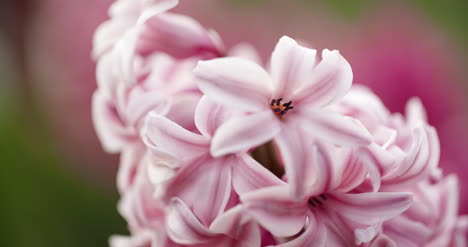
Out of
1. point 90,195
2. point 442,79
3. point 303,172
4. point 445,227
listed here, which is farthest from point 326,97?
point 90,195

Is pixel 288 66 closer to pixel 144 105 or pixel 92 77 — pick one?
pixel 144 105

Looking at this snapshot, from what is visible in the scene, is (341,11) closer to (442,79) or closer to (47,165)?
(442,79)

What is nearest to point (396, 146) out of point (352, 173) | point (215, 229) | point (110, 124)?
point (352, 173)

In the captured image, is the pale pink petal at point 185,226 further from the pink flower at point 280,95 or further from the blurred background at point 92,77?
the blurred background at point 92,77

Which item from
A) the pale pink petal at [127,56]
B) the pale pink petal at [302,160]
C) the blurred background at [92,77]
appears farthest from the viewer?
the blurred background at [92,77]

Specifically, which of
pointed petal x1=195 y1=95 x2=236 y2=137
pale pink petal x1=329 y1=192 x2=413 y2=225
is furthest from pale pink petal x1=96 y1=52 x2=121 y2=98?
pale pink petal x1=329 y1=192 x2=413 y2=225

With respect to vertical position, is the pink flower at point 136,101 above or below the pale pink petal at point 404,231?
above

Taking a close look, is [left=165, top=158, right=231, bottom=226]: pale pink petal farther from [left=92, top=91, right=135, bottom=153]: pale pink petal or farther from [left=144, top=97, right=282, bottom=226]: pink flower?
[left=92, top=91, right=135, bottom=153]: pale pink petal

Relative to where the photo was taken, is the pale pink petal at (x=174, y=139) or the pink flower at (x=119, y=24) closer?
the pale pink petal at (x=174, y=139)

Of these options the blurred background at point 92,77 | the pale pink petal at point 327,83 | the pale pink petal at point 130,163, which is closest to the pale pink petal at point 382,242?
the pale pink petal at point 327,83
